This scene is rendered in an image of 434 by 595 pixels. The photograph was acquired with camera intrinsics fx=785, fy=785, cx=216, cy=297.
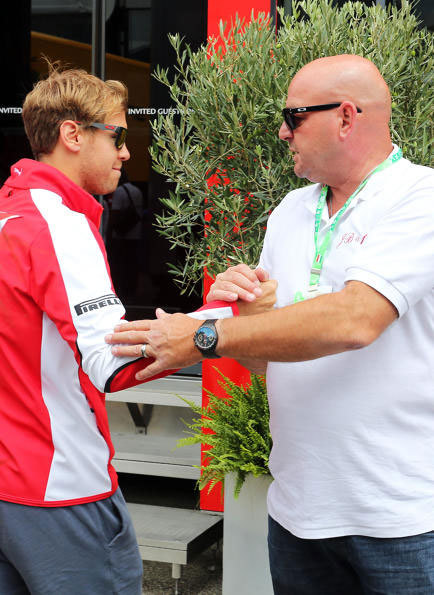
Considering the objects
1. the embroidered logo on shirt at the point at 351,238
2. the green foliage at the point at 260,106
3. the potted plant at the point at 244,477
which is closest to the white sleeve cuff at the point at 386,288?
the embroidered logo on shirt at the point at 351,238

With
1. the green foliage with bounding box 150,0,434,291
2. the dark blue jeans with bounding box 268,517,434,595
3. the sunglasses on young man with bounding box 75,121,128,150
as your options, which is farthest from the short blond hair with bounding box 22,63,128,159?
the green foliage with bounding box 150,0,434,291

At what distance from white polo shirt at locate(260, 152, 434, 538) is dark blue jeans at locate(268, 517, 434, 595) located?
4 centimetres

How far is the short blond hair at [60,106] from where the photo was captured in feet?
7.80

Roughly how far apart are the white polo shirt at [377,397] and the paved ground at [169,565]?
2748 mm

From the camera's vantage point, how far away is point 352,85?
2.27 meters

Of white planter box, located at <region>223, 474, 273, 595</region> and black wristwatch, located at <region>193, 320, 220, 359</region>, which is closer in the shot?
black wristwatch, located at <region>193, 320, 220, 359</region>

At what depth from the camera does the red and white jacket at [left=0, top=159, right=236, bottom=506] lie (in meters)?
2.02

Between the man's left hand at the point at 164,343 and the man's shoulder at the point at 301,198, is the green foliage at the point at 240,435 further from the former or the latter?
the man's left hand at the point at 164,343

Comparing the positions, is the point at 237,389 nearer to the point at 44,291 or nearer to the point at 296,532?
the point at 296,532

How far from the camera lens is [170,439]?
5684 mm

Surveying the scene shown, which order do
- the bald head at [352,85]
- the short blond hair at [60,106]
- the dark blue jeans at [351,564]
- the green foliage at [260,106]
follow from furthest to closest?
1. the green foliage at [260,106]
2. the short blond hair at [60,106]
3. the bald head at [352,85]
4. the dark blue jeans at [351,564]

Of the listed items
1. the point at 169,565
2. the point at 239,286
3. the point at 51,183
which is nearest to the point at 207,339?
the point at 239,286

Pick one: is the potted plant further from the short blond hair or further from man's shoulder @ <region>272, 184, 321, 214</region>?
the short blond hair

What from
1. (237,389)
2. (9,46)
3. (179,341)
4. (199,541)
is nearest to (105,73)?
(9,46)
